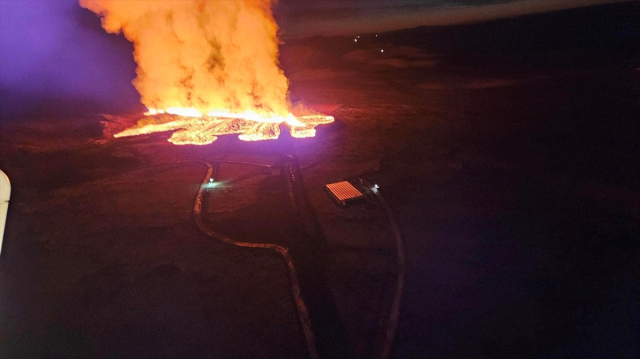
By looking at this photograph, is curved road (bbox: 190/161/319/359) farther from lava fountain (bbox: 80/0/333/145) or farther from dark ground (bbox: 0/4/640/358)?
lava fountain (bbox: 80/0/333/145)

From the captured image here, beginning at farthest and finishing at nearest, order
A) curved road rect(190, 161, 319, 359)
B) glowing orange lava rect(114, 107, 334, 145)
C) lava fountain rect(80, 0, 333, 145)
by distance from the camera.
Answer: lava fountain rect(80, 0, 333, 145), glowing orange lava rect(114, 107, 334, 145), curved road rect(190, 161, 319, 359)

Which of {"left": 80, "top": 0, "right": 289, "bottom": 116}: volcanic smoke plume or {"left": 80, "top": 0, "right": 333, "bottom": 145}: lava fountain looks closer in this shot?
{"left": 80, "top": 0, "right": 333, "bottom": 145}: lava fountain

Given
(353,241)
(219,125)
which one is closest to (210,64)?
(219,125)

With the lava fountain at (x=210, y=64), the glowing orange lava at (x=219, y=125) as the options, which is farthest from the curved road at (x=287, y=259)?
the lava fountain at (x=210, y=64)

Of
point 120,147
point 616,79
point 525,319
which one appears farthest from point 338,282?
point 616,79

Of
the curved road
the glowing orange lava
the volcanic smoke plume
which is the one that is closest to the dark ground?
the curved road

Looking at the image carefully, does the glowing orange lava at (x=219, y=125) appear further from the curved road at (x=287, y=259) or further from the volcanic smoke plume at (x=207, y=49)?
the curved road at (x=287, y=259)
